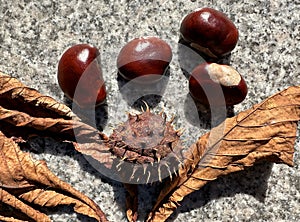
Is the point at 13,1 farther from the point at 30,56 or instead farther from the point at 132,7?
the point at 132,7

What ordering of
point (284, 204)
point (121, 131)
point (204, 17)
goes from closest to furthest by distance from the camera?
point (121, 131) < point (204, 17) < point (284, 204)

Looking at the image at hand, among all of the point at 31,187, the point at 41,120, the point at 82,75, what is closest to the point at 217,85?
the point at 82,75

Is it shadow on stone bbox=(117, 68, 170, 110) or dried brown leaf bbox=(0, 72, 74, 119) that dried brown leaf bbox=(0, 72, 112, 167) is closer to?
dried brown leaf bbox=(0, 72, 74, 119)

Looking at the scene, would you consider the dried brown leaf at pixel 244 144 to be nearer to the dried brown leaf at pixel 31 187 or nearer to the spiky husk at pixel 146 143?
the spiky husk at pixel 146 143

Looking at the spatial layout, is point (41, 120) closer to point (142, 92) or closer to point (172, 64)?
point (142, 92)

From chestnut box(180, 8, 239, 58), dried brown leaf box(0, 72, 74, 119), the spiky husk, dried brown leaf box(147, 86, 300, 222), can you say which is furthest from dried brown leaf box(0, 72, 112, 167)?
chestnut box(180, 8, 239, 58)

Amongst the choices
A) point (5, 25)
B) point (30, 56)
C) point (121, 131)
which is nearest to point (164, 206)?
point (121, 131)
